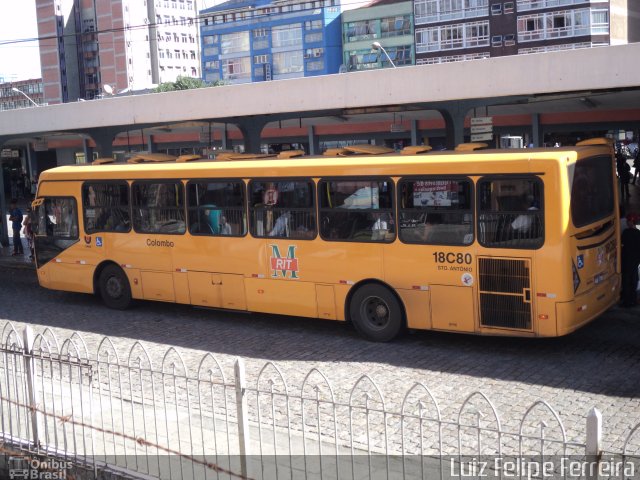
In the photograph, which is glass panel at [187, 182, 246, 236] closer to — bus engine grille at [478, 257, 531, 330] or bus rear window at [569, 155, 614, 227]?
bus engine grille at [478, 257, 531, 330]

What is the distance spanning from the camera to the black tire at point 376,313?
1180cm

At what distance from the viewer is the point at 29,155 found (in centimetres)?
4428

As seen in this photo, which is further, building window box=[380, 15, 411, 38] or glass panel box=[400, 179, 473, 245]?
building window box=[380, 15, 411, 38]

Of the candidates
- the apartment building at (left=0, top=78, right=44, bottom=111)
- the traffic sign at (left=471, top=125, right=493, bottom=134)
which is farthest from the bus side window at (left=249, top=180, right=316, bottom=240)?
the apartment building at (left=0, top=78, right=44, bottom=111)

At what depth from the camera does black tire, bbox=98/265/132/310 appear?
602 inches

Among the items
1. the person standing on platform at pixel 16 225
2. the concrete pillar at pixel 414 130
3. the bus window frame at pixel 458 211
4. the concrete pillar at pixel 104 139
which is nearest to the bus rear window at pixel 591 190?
the bus window frame at pixel 458 211

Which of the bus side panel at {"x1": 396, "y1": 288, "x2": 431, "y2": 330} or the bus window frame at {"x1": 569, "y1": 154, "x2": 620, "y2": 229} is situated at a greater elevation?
the bus window frame at {"x1": 569, "y1": 154, "x2": 620, "y2": 229}

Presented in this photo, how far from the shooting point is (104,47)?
118188 millimetres

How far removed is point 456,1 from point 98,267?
68.5 meters

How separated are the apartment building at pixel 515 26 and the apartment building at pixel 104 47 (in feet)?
164

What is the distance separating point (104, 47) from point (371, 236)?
11474 cm

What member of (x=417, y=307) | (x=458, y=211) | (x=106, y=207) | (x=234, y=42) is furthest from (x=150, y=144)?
(x=234, y=42)

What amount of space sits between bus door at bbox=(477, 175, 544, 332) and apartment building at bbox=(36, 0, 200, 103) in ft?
365

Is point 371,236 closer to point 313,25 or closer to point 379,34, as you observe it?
point 379,34
